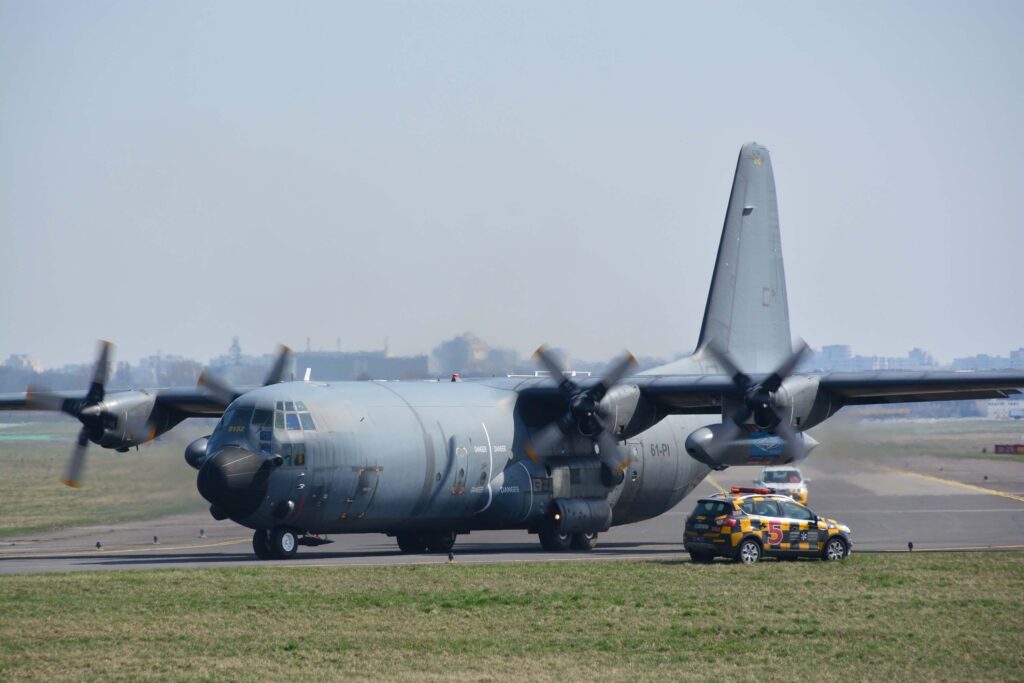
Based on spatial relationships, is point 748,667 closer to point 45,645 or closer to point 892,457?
point 45,645

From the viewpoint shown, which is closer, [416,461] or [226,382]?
[416,461]

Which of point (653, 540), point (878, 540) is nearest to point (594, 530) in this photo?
point (653, 540)

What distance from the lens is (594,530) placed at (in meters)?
39.0

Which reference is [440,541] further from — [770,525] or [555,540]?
[770,525]

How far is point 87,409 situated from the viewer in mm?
37594

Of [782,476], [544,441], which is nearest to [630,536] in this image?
[544,441]

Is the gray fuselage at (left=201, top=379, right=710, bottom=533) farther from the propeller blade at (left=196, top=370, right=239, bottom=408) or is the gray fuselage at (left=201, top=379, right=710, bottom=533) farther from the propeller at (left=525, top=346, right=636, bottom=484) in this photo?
the propeller blade at (left=196, top=370, right=239, bottom=408)

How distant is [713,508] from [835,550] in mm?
3125

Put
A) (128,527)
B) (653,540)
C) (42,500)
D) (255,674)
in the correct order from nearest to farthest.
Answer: (255,674) < (653,540) < (128,527) < (42,500)

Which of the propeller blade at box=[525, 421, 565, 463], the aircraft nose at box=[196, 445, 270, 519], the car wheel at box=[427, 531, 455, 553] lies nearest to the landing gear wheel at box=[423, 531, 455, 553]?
the car wheel at box=[427, 531, 455, 553]

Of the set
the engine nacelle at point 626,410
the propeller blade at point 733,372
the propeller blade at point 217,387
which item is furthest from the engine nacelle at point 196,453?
the propeller blade at point 733,372

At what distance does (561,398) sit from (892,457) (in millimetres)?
37724

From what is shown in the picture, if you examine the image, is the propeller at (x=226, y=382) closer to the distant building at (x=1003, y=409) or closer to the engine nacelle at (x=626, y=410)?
the engine nacelle at (x=626, y=410)

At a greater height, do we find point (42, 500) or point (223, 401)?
point (223, 401)
